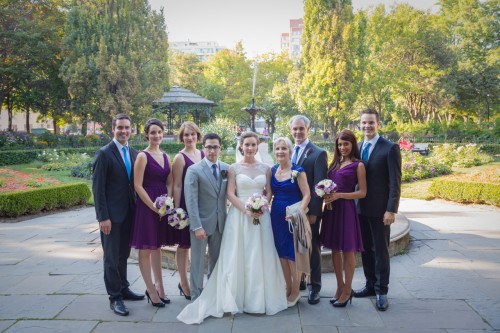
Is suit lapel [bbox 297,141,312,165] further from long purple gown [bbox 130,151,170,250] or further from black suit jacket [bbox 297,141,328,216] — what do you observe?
long purple gown [bbox 130,151,170,250]

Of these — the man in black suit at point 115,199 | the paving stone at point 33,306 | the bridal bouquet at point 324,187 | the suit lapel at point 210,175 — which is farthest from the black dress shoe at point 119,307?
the bridal bouquet at point 324,187

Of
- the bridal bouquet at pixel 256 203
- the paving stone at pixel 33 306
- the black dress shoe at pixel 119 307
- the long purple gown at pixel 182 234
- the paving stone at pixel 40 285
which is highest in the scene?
the bridal bouquet at pixel 256 203

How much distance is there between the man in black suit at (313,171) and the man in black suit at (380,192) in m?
0.54

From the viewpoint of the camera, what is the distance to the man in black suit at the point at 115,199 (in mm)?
3998

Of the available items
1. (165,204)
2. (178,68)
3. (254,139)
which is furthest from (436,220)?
(178,68)

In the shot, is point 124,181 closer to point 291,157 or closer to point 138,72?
point 291,157

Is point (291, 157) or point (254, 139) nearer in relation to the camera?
point (254, 139)

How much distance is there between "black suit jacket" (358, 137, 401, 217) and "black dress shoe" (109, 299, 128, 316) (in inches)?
114

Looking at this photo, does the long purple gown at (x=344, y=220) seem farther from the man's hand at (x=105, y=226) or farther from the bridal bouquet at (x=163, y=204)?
the man's hand at (x=105, y=226)

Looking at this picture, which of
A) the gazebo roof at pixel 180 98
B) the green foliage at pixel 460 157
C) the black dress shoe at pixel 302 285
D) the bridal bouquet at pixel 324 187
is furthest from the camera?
the gazebo roof at pixel 180 98

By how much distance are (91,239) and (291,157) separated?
4.90 meters

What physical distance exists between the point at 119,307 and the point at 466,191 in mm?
10227

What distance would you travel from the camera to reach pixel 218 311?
3969 millimetres

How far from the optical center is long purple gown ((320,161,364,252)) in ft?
13.5
